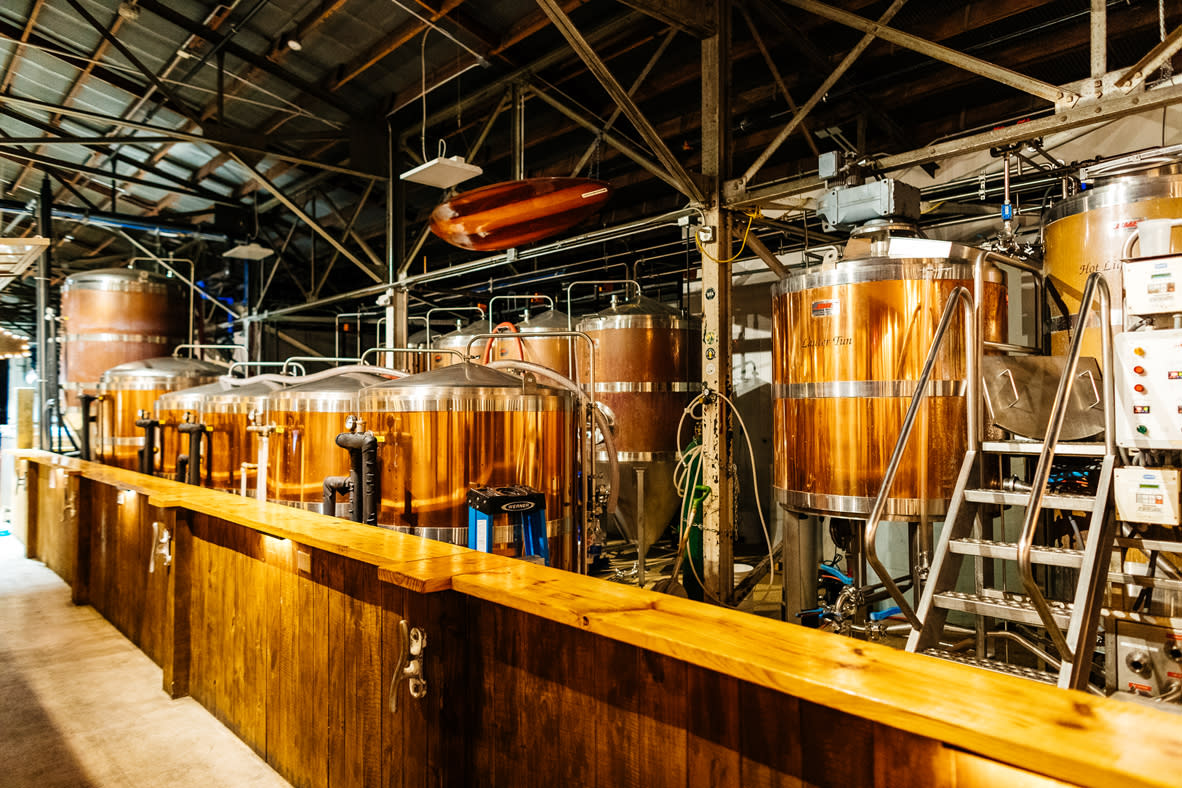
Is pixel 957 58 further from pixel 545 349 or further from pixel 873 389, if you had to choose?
pixel 545 349

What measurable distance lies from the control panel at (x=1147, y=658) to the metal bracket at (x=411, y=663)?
366 cm

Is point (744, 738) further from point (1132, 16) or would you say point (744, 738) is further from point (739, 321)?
point (739, 321)

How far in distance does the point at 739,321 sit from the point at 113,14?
8.98 m

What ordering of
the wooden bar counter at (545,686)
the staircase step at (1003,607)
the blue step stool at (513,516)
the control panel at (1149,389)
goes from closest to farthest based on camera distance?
the wooden bar counter at (545,686) < the staircase step at (1003,607) < the control panel at (1149,389) < the blue step stool at (513,516)

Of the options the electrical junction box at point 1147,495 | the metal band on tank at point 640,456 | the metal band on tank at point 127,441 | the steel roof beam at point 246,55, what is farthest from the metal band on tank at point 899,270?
the metal band on tank at point 127,441

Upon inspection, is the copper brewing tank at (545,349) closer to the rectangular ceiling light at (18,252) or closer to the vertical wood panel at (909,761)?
the rectangular ceiling light at (18,252)

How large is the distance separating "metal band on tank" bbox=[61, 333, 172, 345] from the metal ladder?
40.1ft

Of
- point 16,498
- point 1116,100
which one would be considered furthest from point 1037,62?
point 16,498

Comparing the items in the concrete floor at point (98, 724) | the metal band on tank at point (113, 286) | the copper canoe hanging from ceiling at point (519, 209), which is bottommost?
the concrete floor at point (98, 724)

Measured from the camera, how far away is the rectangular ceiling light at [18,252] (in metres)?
6.57

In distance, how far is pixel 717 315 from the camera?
6.31 metres

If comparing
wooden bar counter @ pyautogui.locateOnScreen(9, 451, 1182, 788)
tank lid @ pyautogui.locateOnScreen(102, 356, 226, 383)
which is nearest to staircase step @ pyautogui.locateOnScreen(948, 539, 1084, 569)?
wooden bar counter @ pyautogui.locateOnScreen(9, 451, 1182, 788)

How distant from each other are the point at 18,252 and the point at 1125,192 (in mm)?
9668

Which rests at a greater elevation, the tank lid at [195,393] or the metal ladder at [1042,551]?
the tank lid at [195,393]
